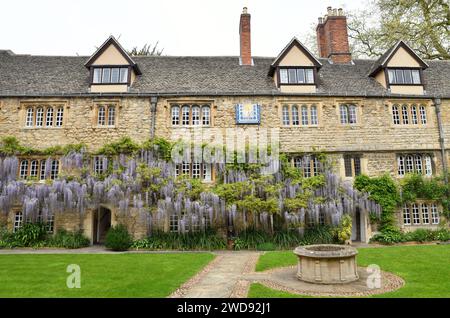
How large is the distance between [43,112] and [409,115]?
19547mm

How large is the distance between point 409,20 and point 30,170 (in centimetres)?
2779

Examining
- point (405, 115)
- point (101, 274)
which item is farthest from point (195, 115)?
point (405, 115)

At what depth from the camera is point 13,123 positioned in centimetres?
1555

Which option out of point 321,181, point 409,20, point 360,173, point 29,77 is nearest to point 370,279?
point 321,181

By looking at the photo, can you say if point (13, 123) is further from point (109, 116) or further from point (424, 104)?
point (424, 104)

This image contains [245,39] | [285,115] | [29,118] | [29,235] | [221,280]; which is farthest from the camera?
[245,39]

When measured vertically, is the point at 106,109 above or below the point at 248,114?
above

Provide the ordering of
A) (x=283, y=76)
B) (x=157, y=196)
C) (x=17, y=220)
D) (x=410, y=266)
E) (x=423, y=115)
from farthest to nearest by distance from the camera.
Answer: (x=283, y=76)
(x=423, y=115)
(x=17, y=220)
(x=157, y=196)
(x=410, y=266)

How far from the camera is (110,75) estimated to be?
1655 cm

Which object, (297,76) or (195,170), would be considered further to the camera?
(297,76)

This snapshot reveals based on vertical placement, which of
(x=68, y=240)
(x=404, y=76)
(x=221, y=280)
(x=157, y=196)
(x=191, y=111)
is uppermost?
(x=404, y=76)

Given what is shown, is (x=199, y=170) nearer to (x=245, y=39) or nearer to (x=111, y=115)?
(x=111, y=115)

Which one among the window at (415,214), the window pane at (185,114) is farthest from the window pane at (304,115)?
the window at (415,214)

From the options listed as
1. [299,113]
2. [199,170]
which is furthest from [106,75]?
[299,113]
